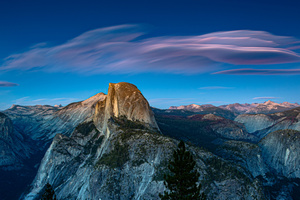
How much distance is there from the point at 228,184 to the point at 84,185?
8064 centimetres

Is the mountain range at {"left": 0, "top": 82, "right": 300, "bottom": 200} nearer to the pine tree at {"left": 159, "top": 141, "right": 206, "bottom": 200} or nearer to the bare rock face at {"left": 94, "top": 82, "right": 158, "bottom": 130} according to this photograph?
the bare rock face at {"left": 94, "top": 82, "right": 158, "bottom": 130}

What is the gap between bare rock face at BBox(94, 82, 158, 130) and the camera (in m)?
178

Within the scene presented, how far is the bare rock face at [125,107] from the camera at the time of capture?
178 metres

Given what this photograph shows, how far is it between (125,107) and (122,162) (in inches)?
2166

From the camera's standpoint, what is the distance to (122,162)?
13350cm

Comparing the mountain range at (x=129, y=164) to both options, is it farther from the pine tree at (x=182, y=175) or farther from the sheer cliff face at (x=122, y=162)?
the pine tree at (x=182, y=175)

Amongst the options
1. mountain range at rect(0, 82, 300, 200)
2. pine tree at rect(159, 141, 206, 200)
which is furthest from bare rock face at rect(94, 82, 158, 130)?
pine tree at rect(159, 141, 206, 200)

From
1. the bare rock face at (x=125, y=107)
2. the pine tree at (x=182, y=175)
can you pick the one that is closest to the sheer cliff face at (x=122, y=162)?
the bare rock face at (x=125, y=107)

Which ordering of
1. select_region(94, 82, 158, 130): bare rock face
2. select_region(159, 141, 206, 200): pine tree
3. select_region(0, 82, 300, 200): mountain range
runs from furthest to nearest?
select_region(94, 82, 158, 130): bare rock face < select_region(0, 82, 300, 200): mountain range < select_region(159, 141, 206, 200): pine tree

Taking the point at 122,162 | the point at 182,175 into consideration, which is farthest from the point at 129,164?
the point at 182,175

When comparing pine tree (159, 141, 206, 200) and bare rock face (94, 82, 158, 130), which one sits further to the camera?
bare rock face (94, 82, 158, 130)

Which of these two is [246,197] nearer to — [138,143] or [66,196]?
[138,143]

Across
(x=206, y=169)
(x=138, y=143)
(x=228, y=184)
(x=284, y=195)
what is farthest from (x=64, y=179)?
(x=284, y=195)

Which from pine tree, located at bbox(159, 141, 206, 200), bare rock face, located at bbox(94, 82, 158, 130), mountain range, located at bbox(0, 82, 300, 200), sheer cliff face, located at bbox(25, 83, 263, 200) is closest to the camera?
pine tree, located at bbox(159, 141, 206, 200)
